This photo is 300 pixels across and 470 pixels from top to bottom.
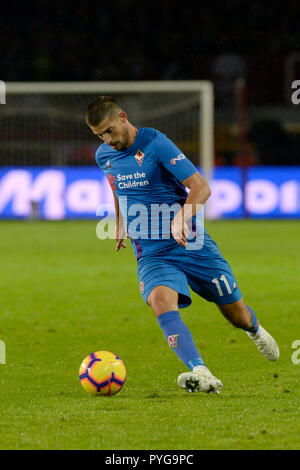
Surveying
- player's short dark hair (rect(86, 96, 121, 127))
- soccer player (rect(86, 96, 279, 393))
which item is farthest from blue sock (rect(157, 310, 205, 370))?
player's short dark hair (rect(86, 96, 121, 127))

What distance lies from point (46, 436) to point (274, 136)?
2341 cm

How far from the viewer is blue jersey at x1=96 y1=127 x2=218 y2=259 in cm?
546

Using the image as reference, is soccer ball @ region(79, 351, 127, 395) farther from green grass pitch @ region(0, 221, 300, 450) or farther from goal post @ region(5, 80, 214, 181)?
goal post @ region(5, 80, 214, 181)

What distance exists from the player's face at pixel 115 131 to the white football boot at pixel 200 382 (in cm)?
153

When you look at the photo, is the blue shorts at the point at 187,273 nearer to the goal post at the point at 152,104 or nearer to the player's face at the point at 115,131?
the player's face at the point at 115,131

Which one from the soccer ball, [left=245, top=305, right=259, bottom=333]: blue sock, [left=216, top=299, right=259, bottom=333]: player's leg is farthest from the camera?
[left=245, top=305, right=259, bottom=333]: blue sock

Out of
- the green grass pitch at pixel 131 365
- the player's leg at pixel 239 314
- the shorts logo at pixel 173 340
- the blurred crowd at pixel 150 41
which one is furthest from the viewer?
the blurred crowd at pixel 150 41

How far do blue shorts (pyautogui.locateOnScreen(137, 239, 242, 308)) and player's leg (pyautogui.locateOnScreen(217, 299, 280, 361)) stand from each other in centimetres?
13

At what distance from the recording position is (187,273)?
5500 mm

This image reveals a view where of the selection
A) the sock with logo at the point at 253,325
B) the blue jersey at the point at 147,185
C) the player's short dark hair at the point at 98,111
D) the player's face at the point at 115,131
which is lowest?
the sock with logo at the point at 253,325

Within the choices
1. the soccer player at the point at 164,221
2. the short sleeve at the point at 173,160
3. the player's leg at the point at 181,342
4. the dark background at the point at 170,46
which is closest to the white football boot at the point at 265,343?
the soccer player at the point at 164,221

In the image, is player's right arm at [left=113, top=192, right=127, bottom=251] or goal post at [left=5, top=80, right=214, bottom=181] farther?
goal post at [left=5, top=80, right=214, bottom=181]

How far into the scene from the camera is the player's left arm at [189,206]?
5.09m

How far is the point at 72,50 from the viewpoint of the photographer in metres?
31.4
